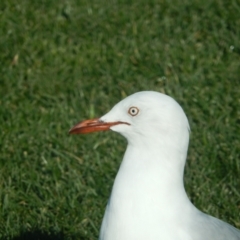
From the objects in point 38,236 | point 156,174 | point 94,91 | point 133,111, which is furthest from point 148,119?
point 94,91

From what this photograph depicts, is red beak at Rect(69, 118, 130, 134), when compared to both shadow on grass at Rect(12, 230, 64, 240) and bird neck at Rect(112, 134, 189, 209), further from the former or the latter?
shadow on grass at Rect(12, 230, 64, 240)

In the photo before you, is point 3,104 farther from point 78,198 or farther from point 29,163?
A: point 78,198

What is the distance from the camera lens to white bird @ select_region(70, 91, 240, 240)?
401 cm

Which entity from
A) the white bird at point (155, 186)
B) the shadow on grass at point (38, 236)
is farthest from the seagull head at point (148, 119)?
the shadow on grass at point (38, 236)

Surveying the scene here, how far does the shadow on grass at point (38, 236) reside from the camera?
16.8 feet

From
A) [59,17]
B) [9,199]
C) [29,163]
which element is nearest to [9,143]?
[29,163]

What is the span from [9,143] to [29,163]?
0.28 metres

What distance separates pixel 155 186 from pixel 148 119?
32cm

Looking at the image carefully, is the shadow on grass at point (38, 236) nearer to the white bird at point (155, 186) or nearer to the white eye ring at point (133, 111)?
the white bird at point (155, 186)

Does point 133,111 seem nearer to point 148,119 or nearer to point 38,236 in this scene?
point 148,119

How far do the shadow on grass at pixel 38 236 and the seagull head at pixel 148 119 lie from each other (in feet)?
3.64

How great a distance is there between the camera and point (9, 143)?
6.05m

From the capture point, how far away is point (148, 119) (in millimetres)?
4086

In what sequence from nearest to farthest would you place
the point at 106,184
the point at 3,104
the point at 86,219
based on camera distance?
the point at 86,219 < the point at 106,184 < the point at 3,104
